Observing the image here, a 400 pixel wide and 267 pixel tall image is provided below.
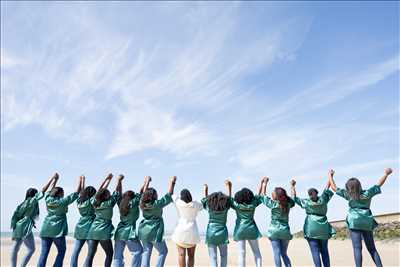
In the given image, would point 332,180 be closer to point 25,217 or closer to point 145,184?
point 145,184

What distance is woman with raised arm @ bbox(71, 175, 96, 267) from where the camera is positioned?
279 inches

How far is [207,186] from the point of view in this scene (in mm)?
7430

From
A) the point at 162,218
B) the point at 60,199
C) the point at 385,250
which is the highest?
the point at 60,199

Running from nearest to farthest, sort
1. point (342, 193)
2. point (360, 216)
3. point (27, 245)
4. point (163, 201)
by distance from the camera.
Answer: point (360, 216) → point (163, 201) → point (342, 193) → point (27, 245)

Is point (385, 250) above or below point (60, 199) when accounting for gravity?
below

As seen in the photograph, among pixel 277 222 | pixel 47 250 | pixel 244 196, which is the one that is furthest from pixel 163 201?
pixel 47 250

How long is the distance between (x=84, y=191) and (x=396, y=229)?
438 inches

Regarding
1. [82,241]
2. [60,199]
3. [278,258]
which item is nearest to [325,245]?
[278,258]

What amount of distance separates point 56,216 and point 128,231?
5.19 ft

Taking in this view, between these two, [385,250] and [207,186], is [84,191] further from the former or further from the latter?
[385,250]

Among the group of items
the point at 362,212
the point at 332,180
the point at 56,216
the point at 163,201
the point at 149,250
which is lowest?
the point at 149,250

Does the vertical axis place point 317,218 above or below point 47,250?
above

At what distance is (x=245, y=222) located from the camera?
7027 millimetres

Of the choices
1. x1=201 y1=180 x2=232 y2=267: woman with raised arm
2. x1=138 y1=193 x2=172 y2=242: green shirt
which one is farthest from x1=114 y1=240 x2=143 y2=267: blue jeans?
x1=201 y1=180 x2=232 y2=267: woman with raised arm
